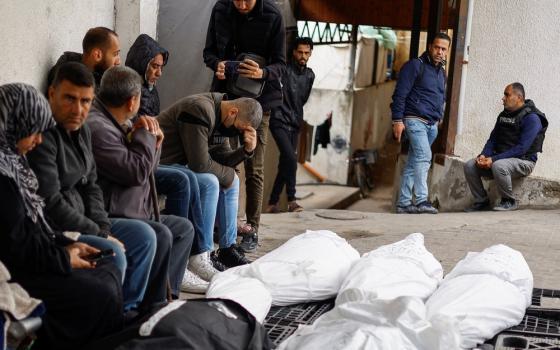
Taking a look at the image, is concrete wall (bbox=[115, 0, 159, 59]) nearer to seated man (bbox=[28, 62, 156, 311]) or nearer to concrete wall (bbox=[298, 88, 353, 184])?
seated man (bbox=[28, 62, 156, 311])

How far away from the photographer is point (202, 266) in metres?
5.50

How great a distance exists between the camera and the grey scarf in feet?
11.4

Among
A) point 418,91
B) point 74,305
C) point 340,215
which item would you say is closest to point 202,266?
point 74,305

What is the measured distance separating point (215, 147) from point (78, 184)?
1.82 metres

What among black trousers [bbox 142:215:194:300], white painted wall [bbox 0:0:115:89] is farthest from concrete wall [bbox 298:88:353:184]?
black trousers [bbox 142:215:194:300]

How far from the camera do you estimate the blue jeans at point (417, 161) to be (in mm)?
9305

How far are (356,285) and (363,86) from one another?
16.6 meters

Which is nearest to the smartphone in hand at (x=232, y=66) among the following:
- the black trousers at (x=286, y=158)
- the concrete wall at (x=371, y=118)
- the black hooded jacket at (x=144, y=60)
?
the black hooded jacket at (x=144, y=60)

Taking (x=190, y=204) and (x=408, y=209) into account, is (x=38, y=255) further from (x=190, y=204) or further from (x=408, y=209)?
(x=408, y=209)

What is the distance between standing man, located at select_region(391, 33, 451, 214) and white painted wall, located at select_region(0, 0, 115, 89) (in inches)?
156

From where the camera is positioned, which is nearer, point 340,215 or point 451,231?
point 451,231

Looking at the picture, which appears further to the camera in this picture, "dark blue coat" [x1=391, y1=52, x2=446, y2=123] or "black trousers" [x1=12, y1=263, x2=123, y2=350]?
"dark blue coat" [x1=391, y1=52, x2=446, y2=123]

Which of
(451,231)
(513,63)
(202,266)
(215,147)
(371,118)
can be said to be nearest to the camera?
(202,266)

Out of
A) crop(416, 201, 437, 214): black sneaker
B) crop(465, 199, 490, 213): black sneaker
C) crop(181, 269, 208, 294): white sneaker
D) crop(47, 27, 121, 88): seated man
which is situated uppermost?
crop(47, 27, 121, 88): seated man
